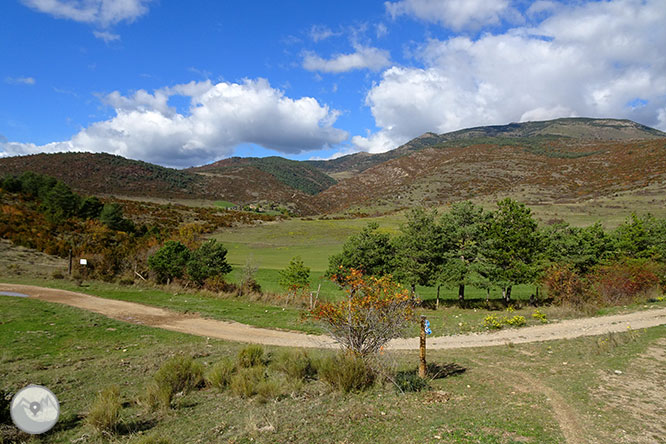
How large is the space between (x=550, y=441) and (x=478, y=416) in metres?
1.21

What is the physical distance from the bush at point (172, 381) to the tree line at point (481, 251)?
1515 cm

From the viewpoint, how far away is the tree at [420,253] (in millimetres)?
23984

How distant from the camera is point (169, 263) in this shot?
27.2m

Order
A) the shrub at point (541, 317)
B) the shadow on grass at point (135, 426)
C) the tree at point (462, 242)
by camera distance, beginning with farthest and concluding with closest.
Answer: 1. the tree at point (462, 242)
2. the shrub at point (541, 317)
3. the shadow on grass at point (135, 426)

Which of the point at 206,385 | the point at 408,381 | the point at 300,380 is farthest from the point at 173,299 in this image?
the point at 408,381

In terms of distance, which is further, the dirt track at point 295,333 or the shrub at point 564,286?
the shrub at point 564,286

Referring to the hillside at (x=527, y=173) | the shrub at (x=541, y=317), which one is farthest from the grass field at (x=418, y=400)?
the hillside at (x=527, y=173)

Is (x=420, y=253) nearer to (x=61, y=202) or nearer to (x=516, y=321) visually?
(x=516, y=321)

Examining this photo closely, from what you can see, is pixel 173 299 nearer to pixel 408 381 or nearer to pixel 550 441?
pixel 408 381

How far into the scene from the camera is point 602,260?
86.0 ft

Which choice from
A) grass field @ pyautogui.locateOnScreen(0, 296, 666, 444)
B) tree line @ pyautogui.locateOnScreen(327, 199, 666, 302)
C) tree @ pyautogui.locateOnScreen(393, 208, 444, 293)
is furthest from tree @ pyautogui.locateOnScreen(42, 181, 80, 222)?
tree @ pyautogui.locateOnScreen(393, 208, 444, 293)

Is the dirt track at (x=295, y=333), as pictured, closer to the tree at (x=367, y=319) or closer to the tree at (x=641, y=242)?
the tree at (x=367, y=319)

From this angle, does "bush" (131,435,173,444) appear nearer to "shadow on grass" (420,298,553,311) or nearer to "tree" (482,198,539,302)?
"shadow on grass" (420,298,553,311)

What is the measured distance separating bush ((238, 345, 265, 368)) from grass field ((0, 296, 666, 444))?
1175 mm
